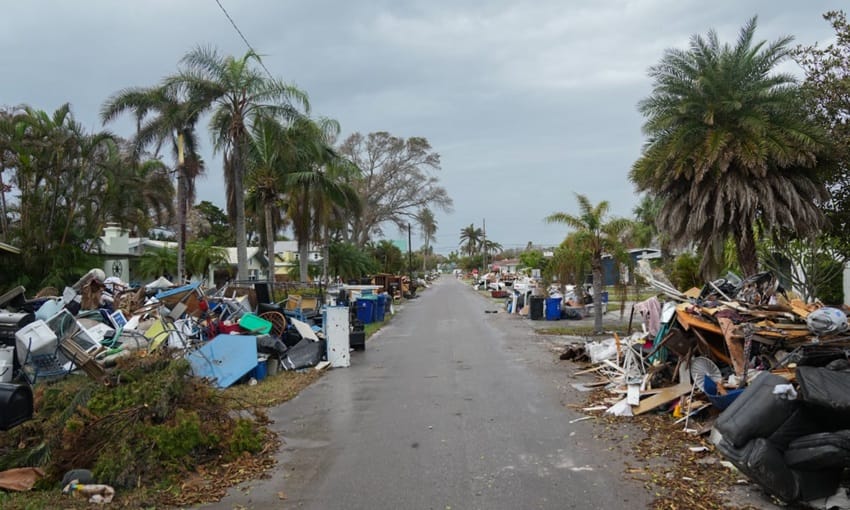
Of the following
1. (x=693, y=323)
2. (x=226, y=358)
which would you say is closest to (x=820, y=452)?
(x=693, y=323)

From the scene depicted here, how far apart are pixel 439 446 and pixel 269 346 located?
6.33 metres

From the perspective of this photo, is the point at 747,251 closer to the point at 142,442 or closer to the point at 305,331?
the point at 305,331

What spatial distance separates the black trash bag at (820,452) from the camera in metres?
4.89

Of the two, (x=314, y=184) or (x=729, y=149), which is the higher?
(x=314, y=184)

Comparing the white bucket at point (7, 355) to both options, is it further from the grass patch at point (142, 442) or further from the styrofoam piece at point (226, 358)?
the grass patch at point (142, 442)

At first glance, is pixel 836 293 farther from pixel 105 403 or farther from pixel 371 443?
pixel 105 403

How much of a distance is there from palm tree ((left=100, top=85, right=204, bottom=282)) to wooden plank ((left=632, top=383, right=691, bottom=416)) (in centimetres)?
1743

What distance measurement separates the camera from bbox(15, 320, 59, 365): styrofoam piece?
36.7 feet

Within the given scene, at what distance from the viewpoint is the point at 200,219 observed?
67812mm

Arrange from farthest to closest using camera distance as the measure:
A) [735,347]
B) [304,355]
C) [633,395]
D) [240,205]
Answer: [240,205] → [304,355] → [633,395] → [735,347]

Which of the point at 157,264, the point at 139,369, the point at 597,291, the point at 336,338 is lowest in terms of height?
the point at 336,338

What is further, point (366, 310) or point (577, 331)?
point (366, 310)

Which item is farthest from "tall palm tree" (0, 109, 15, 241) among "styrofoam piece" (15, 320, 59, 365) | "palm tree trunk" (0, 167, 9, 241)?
"styrofoam piece" (15, 320, 59, 365)

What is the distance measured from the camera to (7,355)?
11.5 metres
